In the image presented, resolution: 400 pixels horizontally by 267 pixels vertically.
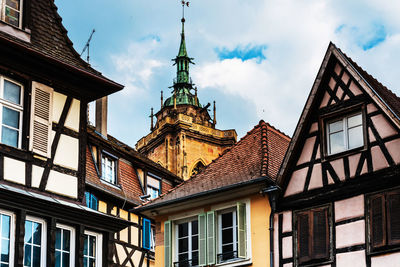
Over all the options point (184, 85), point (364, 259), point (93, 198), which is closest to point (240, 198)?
point (364, 259)

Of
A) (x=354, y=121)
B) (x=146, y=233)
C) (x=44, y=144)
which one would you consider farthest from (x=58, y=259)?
(x=146, y=233)

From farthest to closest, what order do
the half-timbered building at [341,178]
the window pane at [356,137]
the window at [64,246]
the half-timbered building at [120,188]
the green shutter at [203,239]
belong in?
1. the half-timbered building at [120,188]
2. the green shutter at [203,239]
3. the window pane at [356,137]
4. the half-timbered building at [341,178]
5. the window at [64,246]

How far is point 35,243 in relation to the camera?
1855 centimetres

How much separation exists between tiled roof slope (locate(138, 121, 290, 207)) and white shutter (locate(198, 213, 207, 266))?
71cm

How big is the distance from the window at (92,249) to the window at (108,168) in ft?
30.7

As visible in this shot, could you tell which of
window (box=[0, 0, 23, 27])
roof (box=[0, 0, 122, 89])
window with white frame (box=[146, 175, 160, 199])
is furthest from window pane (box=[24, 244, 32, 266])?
window with white frame (box=[146, 175, 160, 199])

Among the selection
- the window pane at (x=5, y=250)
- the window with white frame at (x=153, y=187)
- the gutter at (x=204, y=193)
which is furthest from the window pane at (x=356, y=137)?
the window with white frame at (x=153, y=187)

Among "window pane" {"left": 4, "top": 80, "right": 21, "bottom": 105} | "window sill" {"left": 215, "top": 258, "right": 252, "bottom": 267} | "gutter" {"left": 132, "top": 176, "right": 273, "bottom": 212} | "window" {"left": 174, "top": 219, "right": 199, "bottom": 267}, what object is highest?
"window pane" {"left": 4, "top": 80, "right": 21, "bottom": 105}

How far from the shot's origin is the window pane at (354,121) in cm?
2045

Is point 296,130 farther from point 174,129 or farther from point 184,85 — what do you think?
point 184,85

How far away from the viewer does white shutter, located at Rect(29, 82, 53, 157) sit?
19344 millimetres

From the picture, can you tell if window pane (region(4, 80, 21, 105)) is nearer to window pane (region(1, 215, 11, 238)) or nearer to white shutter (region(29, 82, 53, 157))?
white shutter (region(29, 82, 53, 157))

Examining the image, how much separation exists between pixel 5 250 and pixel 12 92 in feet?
11.3

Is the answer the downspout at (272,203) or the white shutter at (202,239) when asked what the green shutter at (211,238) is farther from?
the downspout at (272,203)
